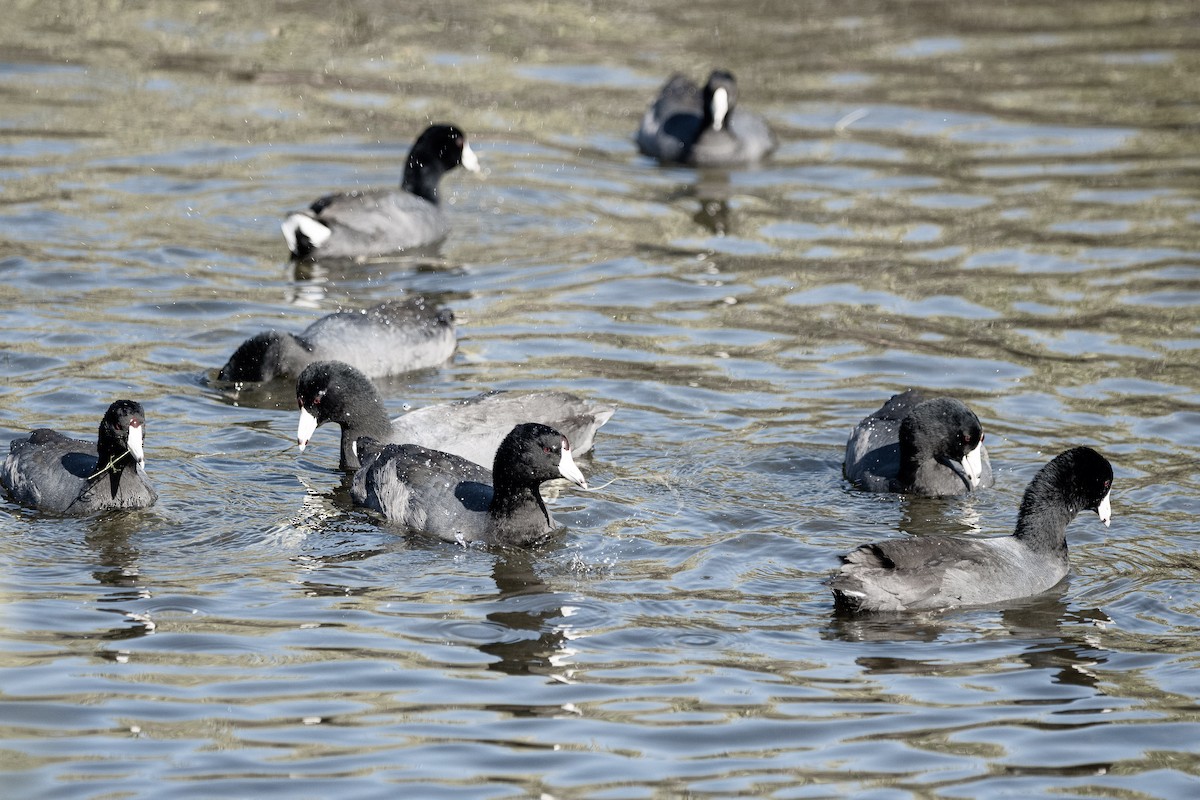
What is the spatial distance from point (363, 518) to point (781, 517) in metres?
1.99

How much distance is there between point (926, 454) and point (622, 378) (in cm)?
230

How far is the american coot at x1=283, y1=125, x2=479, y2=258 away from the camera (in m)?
13.0

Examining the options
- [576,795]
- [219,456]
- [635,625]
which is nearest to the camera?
[576,795]

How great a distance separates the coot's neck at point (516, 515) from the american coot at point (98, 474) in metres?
1.63

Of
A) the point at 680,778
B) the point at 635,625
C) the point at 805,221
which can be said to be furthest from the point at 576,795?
the point at 805,221

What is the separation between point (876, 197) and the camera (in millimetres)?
14289

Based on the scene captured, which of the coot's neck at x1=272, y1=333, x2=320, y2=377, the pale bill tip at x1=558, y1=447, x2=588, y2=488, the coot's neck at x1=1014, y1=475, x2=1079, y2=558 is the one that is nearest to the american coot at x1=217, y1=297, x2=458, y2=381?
the coot's neck at x1=272, y1=333, x2=320, y2=377

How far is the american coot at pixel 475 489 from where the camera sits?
8.23 meters

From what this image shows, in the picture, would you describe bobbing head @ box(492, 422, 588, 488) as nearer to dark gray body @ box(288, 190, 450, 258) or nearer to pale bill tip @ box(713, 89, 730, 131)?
dark gray body @ box(288, 190, 450, 258)

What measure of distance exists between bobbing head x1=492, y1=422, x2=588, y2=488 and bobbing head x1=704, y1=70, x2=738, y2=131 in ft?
25.3

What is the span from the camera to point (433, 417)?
9.66 metres

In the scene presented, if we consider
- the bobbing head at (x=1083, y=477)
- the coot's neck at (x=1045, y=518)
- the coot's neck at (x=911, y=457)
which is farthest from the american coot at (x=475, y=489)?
the bobbing head at (x=1083, y=477)

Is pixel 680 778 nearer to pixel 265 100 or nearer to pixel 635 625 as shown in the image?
pixel 635 625

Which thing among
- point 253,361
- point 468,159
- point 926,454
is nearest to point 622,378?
point 253,361
